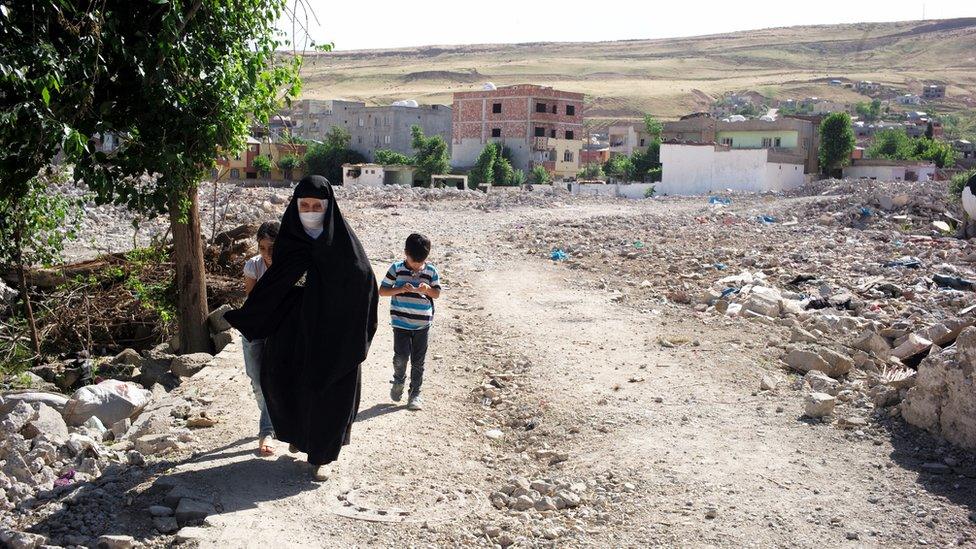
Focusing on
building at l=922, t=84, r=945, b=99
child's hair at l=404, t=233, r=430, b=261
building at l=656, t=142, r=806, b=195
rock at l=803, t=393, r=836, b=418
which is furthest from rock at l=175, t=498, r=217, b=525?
building at l=922, t=84, r=945, b=99

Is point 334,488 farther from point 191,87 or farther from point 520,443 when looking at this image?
point 191,87

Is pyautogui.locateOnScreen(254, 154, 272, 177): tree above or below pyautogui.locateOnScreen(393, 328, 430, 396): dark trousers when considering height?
above

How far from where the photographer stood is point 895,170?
4781 centimetres

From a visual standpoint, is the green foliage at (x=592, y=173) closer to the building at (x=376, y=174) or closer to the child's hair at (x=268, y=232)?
the building at (x=376, y=174)

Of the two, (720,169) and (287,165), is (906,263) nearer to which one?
(720,169)

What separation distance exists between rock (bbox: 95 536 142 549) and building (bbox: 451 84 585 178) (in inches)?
2103

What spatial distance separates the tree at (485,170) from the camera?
49406 millimetres

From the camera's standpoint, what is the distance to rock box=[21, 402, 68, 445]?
4.79 meters

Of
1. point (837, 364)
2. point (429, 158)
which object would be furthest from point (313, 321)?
point (429, 158)

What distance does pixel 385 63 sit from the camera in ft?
528

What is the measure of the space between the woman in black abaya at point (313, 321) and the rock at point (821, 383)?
142 inches

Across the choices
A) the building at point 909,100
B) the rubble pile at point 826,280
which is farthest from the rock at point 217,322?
the building at point 909,100

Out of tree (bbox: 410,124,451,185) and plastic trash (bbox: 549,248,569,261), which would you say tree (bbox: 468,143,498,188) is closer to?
tree (bbox: 410,124,451,185)

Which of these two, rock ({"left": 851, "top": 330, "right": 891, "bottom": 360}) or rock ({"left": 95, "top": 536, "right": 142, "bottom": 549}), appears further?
rock ({"left": 851, "top": 330, "right": 891, "bottom": 360})
